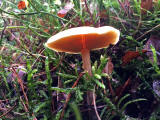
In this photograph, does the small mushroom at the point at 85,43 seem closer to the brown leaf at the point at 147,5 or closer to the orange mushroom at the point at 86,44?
the orange mushroom at the point at 86,44

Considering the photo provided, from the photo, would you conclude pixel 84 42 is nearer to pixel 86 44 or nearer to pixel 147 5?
pixel 86 44

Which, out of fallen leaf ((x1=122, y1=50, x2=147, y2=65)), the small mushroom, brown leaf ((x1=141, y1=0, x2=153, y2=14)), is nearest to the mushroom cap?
the small mushroom

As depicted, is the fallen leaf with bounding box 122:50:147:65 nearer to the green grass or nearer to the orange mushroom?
the green grass

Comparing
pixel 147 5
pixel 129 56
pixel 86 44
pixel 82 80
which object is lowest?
pixel 82 80

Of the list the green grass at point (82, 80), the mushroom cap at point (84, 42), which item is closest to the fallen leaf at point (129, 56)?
the green grass at point (82, 80)

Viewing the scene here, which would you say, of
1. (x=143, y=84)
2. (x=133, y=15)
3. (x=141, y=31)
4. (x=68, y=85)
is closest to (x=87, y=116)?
(x=68, y=85)

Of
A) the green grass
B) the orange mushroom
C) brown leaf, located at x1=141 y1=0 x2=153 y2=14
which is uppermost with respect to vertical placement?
brown leaf, located at x1=141 y1=0 x2=153 y2=14

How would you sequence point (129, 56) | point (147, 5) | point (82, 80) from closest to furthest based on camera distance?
point (82, 80) → point (129, 56) → point (147, 5)

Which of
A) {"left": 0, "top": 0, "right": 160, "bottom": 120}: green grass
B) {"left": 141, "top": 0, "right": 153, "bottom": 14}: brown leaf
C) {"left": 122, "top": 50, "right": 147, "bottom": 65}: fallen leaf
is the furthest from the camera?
{"left": 141, "top": 0, "right": 153, "bottom": 14}: brown leaf

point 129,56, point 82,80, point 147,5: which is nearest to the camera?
point 82,80

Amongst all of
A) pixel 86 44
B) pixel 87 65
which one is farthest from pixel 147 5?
pixel 87 65

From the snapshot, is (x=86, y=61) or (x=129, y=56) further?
(x=129, y=56)

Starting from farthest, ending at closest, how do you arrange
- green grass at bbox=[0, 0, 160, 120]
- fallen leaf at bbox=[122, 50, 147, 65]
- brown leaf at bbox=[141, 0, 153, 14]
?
brown leaf at bbox=[141, 0, 153, 14]
fallen leaf at bbox=[122, 50, 147, 65]
green grass at bbox=[0, 0, 160, 120]
